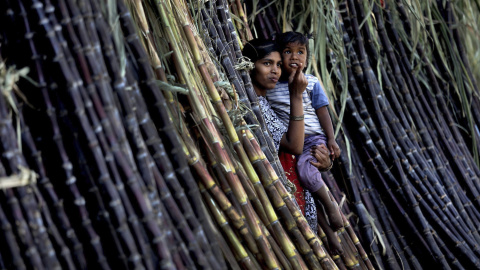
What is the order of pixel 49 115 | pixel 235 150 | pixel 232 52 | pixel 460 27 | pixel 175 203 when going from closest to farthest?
1. pixel 49 115
2. pixel 175 203
3. pixel 235 150
4. pixel 232 52
5. pixel 460 27

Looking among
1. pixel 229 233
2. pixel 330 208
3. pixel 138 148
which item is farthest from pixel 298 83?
pixel 138 148

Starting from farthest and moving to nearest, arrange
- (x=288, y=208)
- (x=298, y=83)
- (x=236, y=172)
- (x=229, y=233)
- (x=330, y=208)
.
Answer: (x=330, y=208), (x=298, y=83), (x=288, y=208), (x=236, y=172), (x=229, y=233)

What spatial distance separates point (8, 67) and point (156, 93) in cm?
34

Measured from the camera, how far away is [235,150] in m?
1.70

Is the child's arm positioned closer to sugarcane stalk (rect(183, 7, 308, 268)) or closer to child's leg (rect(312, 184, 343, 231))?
child's leg (rect(312, 184, 343, 231))

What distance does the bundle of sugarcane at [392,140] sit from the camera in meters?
2.83

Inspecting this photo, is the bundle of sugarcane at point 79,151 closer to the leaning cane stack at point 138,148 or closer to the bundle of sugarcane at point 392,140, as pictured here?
the leaning cane stack at point 138,148

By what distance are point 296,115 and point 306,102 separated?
235 millimetres

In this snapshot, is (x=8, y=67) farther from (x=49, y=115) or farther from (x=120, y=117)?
(x=120, y=117)

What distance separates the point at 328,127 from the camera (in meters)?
2.46

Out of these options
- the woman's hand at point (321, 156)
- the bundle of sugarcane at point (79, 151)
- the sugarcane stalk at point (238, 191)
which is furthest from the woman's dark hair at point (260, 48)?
the bundle of sugarcane at point (79, 151)

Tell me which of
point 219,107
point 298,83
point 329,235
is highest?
point 219,107

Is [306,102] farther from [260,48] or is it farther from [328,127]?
[260,48]

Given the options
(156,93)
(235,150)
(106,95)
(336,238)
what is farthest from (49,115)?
(336,238)
